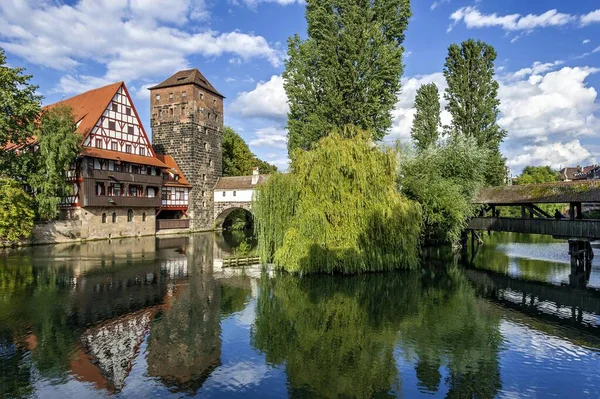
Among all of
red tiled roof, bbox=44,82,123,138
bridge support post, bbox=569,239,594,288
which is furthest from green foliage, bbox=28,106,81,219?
bridge support post, bbox=569,239,594,288

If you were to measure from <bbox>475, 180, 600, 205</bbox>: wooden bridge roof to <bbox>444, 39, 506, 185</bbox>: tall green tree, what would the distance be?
25.4 feet

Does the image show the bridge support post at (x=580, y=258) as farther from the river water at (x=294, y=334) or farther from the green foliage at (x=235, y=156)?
the green foliage at (x=235, y=156)

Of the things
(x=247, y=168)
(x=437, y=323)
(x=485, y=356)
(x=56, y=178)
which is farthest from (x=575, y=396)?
(x=247, y=168)

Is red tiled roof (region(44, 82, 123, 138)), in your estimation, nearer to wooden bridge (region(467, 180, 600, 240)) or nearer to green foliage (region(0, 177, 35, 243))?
green foliage (region(0, 177, 35, 243))

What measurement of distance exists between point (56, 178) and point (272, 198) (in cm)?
2099

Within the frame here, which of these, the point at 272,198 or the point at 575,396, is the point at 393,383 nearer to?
the point at 575,396

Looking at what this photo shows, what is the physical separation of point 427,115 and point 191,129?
86.3ft

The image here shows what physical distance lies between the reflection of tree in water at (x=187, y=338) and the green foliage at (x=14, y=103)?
20.0 m

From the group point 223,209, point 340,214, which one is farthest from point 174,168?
point 340,214

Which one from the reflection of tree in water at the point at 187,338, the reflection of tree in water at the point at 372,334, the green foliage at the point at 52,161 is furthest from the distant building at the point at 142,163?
the reflection of tree in water at the point at 372,334

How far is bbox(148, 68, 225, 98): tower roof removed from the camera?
4767 centimetres

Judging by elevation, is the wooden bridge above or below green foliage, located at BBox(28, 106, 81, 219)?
below

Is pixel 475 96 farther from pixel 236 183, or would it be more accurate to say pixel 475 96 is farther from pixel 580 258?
pixel 236 183

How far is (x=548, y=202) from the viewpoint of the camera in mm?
24156
